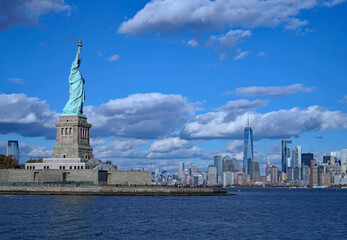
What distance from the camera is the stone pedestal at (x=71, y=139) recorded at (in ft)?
398

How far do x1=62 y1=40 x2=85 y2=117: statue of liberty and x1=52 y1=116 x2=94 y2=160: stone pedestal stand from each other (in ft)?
10.8

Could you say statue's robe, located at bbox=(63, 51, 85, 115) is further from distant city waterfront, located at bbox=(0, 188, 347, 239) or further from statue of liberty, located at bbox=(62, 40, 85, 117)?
distant city waterfront, located at bbox=(0, 188, 347, 239)

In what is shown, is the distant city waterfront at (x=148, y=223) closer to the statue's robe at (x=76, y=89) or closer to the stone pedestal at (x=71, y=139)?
the stone pedestal at (x=71, y=139)

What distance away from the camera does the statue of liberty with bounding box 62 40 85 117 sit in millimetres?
126688

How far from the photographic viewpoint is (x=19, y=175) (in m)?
115

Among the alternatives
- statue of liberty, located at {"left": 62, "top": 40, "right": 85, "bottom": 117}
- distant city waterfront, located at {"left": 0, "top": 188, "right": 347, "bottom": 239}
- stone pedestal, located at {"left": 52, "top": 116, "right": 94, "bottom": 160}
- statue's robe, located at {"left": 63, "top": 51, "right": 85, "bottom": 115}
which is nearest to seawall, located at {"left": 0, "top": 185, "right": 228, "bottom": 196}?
stone pedestal, located at {"left": 52, "top": 116, "right": 94, "bottom": 160}

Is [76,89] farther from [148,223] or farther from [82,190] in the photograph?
[148,223]

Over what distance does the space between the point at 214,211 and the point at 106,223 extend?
25.2m

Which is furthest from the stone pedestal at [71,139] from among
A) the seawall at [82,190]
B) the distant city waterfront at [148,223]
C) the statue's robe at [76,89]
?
the distant city waterfront at [148,223]

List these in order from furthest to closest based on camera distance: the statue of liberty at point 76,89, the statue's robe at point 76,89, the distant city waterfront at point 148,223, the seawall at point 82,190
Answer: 1. the statue's robe at point 76,89
2. the statue of liberty at point 76,89
3. the seawall at point 82,190
4. the distant city waterfront at point 148,223

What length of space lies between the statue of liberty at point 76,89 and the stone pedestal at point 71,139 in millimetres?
3301

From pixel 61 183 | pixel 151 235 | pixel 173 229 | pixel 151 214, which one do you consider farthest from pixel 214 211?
pixel 61 183

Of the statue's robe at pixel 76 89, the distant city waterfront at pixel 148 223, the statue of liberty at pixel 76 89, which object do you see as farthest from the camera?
the statue's robe at pixel 76 89

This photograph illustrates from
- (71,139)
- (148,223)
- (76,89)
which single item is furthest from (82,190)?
(148,223)
